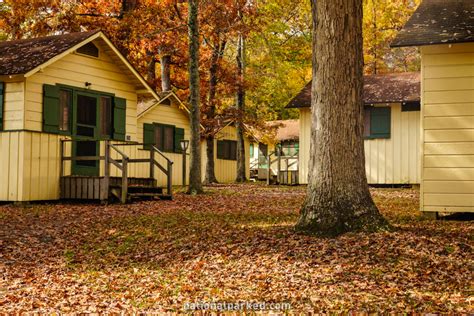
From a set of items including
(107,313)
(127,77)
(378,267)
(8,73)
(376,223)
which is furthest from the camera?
(127,77)

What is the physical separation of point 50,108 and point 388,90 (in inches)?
537

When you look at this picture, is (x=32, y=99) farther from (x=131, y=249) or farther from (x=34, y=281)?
(x=34, y=281)

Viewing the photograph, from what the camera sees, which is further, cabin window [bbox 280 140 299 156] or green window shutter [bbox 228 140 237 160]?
cabin window [bbox 280 140 299 156]

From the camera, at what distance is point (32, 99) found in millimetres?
16844

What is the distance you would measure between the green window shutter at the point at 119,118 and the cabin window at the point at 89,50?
1.55m

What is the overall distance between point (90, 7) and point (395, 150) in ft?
53.0

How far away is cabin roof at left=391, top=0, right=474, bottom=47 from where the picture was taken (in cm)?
1164

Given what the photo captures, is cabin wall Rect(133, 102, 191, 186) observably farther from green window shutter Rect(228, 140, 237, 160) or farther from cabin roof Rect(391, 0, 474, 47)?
cabin roof Rect(391, 0, 474, 47)

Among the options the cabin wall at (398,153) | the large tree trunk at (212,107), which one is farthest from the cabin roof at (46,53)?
the large tree trunk at (212,107)

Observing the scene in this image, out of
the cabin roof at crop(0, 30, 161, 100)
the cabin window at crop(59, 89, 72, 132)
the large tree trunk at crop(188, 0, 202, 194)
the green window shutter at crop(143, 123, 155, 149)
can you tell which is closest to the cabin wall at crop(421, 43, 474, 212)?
the large tree trunk at crop(188, 0, 202, 194)

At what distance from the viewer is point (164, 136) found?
27922 millimetres

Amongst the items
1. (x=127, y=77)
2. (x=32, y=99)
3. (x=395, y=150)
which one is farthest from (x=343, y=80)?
(x=395, y=150)

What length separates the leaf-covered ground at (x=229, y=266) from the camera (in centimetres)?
642

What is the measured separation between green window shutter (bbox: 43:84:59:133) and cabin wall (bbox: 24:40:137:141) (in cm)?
11
